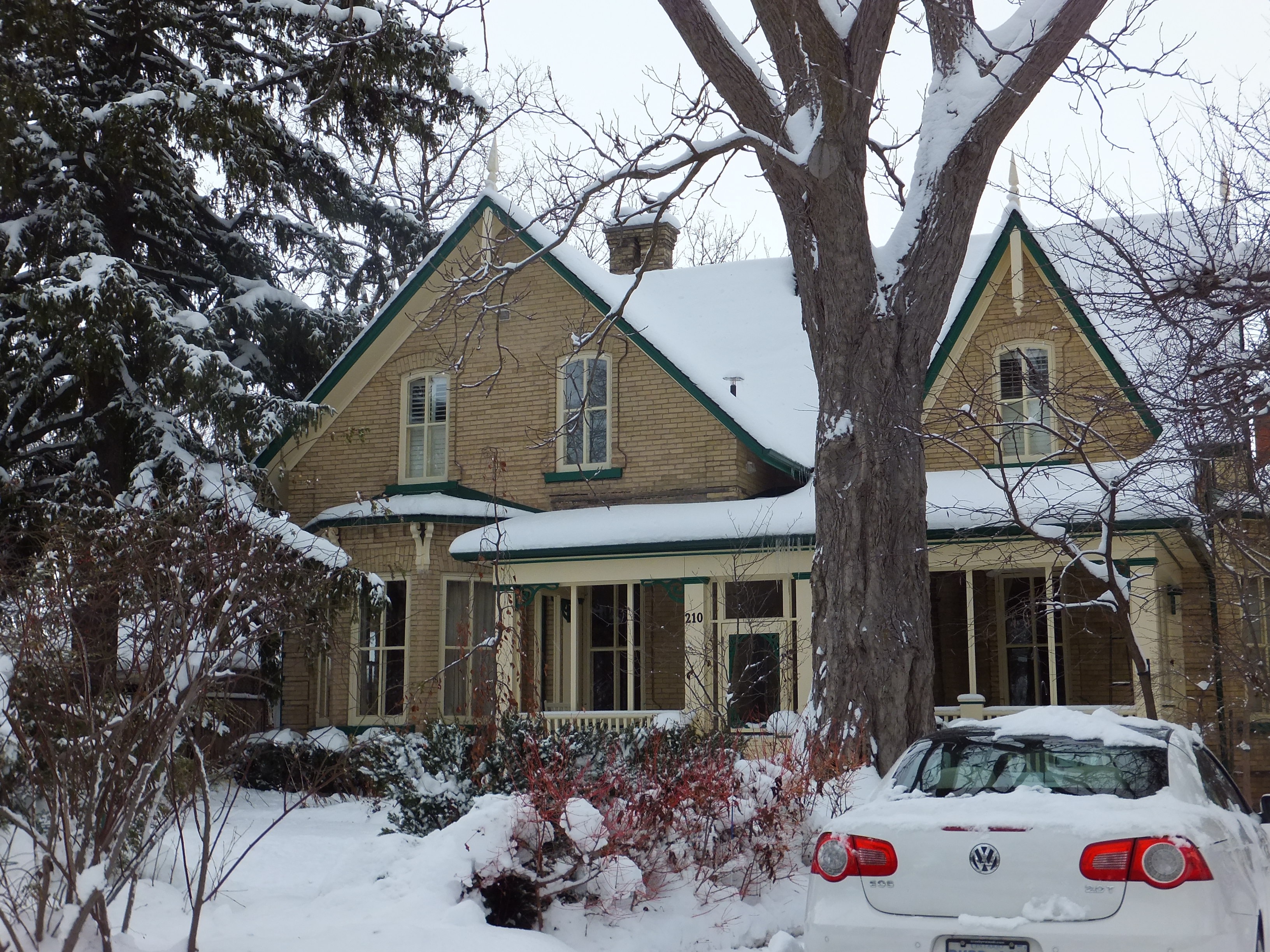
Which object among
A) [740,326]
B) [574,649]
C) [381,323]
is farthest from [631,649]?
[740,326]

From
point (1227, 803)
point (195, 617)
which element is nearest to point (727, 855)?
point (1227, 803)

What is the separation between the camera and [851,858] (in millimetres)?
5324

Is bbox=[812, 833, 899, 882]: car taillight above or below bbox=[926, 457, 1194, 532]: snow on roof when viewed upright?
below

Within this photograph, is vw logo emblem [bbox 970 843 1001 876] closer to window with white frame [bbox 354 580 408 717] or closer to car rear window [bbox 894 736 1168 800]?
car rear window [bbox 894 736 1168 800]

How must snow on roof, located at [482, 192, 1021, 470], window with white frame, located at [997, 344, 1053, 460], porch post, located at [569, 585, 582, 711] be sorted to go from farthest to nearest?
snow on roof, located at [482, 192, 1021, 470] → porch post, located at [569, 585, 582, 711] → window with white frame, located at [997, 344, 1053, 460]

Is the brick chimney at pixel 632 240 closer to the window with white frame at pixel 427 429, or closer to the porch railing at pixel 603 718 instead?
the window with white frame at pixel 427 429

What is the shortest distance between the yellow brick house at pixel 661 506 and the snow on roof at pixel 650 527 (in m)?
0.05

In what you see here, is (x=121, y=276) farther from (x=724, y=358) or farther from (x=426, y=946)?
(x=426, y=946)

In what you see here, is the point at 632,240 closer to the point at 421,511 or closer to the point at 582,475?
the point at 582,475

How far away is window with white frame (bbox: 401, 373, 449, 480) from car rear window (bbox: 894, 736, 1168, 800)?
1429 centimetres

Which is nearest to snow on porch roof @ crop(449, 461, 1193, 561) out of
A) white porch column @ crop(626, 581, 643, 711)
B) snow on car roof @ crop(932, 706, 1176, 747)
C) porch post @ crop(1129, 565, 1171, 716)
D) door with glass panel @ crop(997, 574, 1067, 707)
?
white porch column @ crop(626, 581, 643, 711)

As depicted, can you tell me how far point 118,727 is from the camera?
5.31m

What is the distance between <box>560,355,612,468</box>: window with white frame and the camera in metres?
18.7

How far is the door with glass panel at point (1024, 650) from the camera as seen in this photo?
58.9ft
